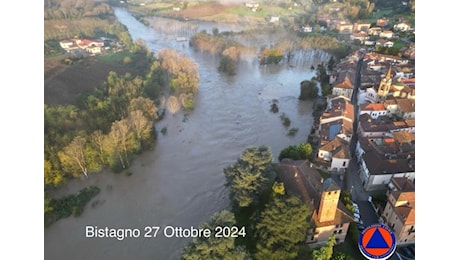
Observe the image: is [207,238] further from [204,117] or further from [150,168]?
[204,117]

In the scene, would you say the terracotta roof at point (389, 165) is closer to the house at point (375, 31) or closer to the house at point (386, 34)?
the house at point (386, 34)

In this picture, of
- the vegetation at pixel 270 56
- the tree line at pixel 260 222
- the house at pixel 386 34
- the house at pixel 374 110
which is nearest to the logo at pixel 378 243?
the tree line at pixel 260 222

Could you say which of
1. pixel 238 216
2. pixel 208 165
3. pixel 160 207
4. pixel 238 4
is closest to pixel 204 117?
pixel 208 165

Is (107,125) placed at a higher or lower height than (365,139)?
lower

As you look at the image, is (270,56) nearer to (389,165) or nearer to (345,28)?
(345,28)

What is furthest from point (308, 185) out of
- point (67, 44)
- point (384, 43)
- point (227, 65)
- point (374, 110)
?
point (384, 43)

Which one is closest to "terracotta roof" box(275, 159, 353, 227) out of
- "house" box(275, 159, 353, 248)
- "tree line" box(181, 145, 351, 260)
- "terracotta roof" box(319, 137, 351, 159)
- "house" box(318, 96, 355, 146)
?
"house" box(275, 159, 353, 248)
